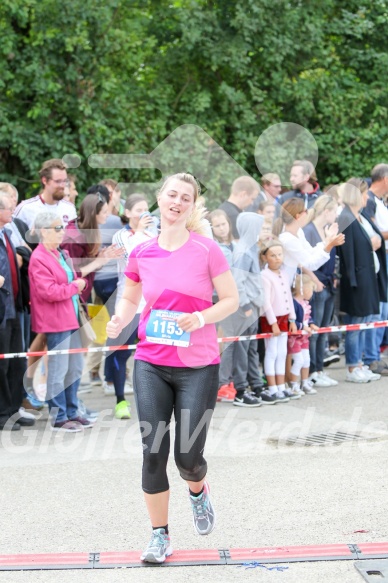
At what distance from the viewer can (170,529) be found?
539cm

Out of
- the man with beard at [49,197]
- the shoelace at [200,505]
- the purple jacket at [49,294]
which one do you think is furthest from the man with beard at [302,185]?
the shoelace at [200,505]

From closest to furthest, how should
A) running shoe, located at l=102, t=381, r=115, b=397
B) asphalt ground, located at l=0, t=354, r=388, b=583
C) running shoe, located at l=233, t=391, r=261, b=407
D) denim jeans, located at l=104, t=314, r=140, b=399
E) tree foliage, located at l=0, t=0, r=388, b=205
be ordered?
asphalt ground, located at l=0, t=354, r=388, b=583 → denim jeans, located at l=104, t=314, r=140, b=399 → running shoe, located at l=233, t=391, r=261, b=407 → running shoe, located at l=102, t=381, r=115, b=397 → tree foliage, located at l=0, t=0, r=388, b=205

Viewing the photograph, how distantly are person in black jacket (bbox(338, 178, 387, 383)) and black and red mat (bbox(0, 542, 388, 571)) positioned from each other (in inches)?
208

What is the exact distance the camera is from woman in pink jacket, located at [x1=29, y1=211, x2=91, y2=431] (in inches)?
310

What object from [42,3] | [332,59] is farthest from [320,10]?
[42,3]

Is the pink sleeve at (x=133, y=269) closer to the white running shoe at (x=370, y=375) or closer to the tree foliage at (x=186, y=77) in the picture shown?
the white running shoe at (x=370, y=375)

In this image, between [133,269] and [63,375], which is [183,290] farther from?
[63,375]

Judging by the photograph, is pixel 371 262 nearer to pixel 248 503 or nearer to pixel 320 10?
pixel 248 503

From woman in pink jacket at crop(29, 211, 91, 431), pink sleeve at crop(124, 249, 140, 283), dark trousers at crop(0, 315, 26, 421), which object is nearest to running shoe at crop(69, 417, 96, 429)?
woman in pink jacket at crop(29, 211, 91, 431)

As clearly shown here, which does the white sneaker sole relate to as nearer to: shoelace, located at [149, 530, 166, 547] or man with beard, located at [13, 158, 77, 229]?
shoelace, located at [149, 530, 166, 547]

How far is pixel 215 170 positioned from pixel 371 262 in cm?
392

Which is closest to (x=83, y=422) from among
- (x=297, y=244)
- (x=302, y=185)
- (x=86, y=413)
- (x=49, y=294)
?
(x=86, y=413)

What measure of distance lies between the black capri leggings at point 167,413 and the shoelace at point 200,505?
0.22 m

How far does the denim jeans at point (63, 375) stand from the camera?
7.93 m
